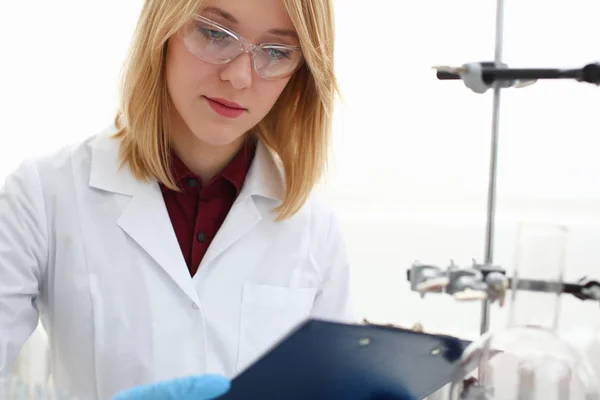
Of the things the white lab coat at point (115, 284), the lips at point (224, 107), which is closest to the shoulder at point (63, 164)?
the white lab coat at point (115, 284)

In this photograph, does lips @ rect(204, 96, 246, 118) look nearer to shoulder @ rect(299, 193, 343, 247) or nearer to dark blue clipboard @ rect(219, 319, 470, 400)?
shoulder @ rect(299, 193, 343, 247)

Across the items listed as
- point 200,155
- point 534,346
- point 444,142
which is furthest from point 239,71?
point 444,142

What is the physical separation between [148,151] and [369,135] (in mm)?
891

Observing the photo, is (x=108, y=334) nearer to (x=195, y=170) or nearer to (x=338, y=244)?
(x=195, y=170)

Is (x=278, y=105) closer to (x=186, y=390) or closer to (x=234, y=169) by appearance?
(x=234, y=169)

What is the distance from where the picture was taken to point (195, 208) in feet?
4.75

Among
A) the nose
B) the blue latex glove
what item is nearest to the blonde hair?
the nose

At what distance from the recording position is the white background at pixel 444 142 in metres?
1.86

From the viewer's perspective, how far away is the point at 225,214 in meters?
1.47

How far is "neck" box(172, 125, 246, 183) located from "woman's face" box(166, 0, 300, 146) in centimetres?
12

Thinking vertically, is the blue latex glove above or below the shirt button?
below

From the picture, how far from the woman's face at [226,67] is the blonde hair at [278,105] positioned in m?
0.03

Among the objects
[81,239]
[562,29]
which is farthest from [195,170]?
[562,29]

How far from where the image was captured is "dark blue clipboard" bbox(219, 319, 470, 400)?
2.45ft
